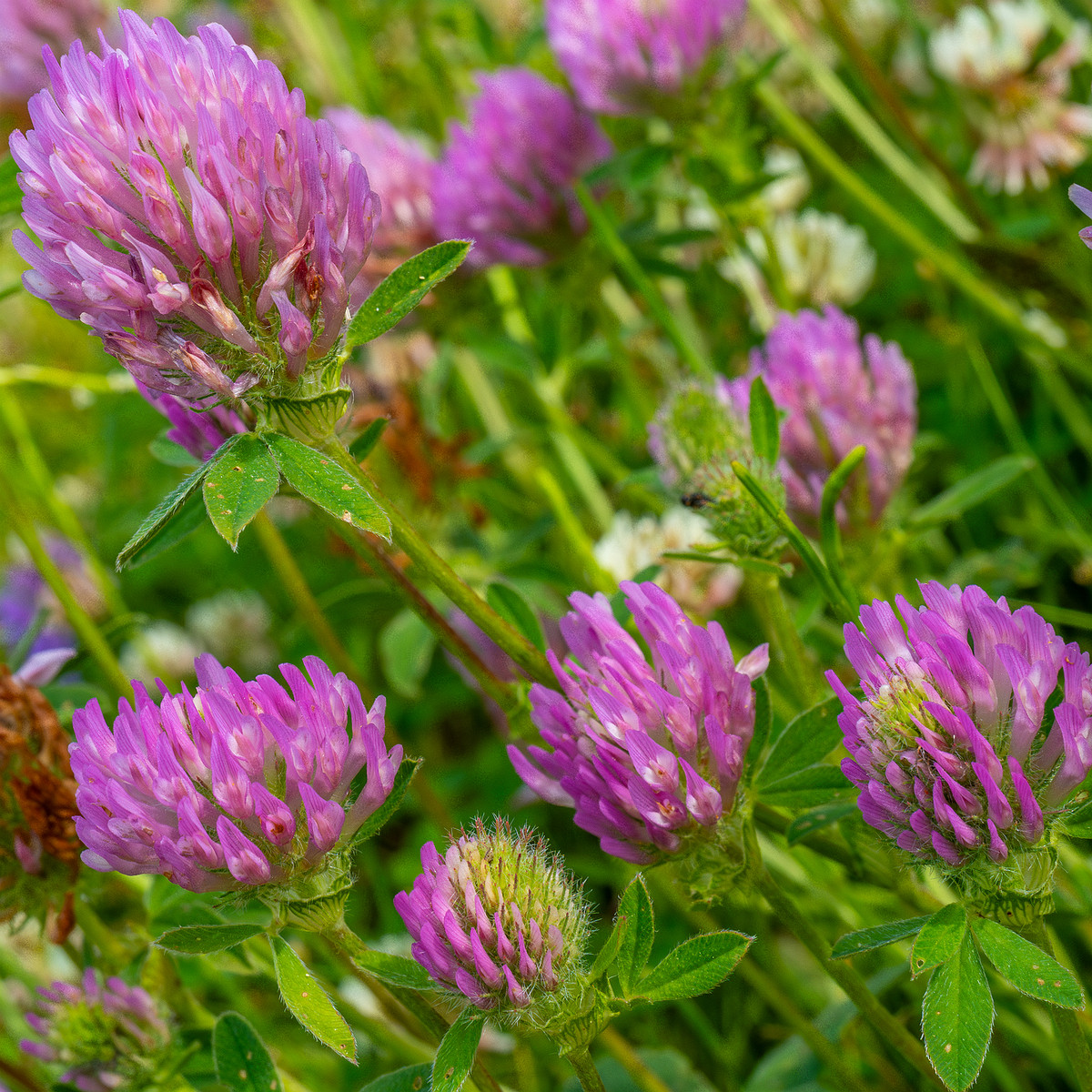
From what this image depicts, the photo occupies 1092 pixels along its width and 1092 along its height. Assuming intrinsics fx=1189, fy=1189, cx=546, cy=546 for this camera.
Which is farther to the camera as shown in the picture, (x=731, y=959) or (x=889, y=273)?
(x=889, y=273)

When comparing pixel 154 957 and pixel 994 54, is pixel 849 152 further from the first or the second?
pixel 154 957

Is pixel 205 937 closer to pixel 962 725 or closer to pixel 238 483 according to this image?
pixel 238 483

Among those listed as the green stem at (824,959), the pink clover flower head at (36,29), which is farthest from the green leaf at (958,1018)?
the pink clover flower head at (36,29)

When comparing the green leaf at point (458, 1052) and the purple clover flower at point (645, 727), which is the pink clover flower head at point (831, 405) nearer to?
the purple clover flower at point (645, 727)

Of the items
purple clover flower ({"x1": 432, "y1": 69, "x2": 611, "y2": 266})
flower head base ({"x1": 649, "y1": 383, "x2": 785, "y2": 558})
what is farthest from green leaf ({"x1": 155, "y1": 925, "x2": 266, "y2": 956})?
purple clover flower ({"x1": 432, "y1": 69, "x2": 611, "y2": 266})

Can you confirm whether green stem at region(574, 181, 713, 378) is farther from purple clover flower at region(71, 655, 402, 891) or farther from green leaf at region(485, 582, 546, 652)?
purple clover flower at region(71, 655, 402, 891)

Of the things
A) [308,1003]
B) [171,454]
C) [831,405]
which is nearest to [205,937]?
[308,1003]

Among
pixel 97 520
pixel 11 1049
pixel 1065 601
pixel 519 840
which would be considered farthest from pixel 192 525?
pixel 97 520
